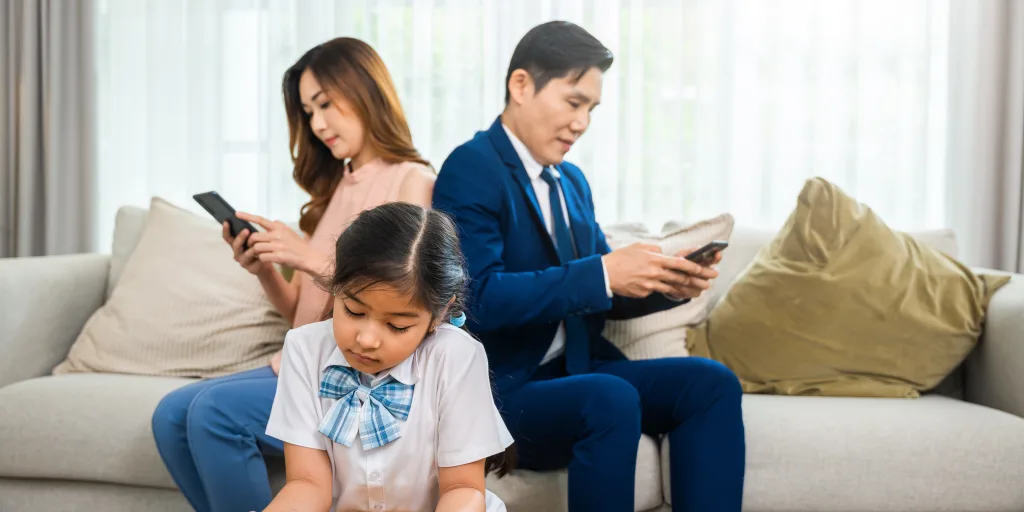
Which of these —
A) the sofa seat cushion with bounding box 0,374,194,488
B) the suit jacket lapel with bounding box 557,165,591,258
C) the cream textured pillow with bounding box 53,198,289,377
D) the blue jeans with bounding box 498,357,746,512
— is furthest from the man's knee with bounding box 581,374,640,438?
the cream textured pillow with bounding box 53,198,289,377

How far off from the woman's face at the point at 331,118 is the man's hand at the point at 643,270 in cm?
60

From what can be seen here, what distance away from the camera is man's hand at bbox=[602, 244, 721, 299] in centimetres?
162

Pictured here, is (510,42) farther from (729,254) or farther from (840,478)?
(840,478)

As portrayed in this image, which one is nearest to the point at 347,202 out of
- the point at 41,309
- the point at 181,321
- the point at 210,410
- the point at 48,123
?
the point at 210,410

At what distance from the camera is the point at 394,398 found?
1.27 metres

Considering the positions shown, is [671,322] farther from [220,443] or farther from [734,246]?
[220,443]

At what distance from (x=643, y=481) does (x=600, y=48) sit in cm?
→ 81

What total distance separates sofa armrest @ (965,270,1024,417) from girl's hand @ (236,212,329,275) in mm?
1400

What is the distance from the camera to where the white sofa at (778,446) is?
173 centimetres

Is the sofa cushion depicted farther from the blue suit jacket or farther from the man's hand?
the man's hand

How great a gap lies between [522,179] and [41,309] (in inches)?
49.4

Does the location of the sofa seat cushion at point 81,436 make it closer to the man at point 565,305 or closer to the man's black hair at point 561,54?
the man at point 565,305

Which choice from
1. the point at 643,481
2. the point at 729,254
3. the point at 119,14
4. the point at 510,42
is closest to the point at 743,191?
the point at 729,254

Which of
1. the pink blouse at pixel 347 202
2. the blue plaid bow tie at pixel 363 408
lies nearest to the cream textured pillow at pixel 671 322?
the pink blouse at pixel 347 202
